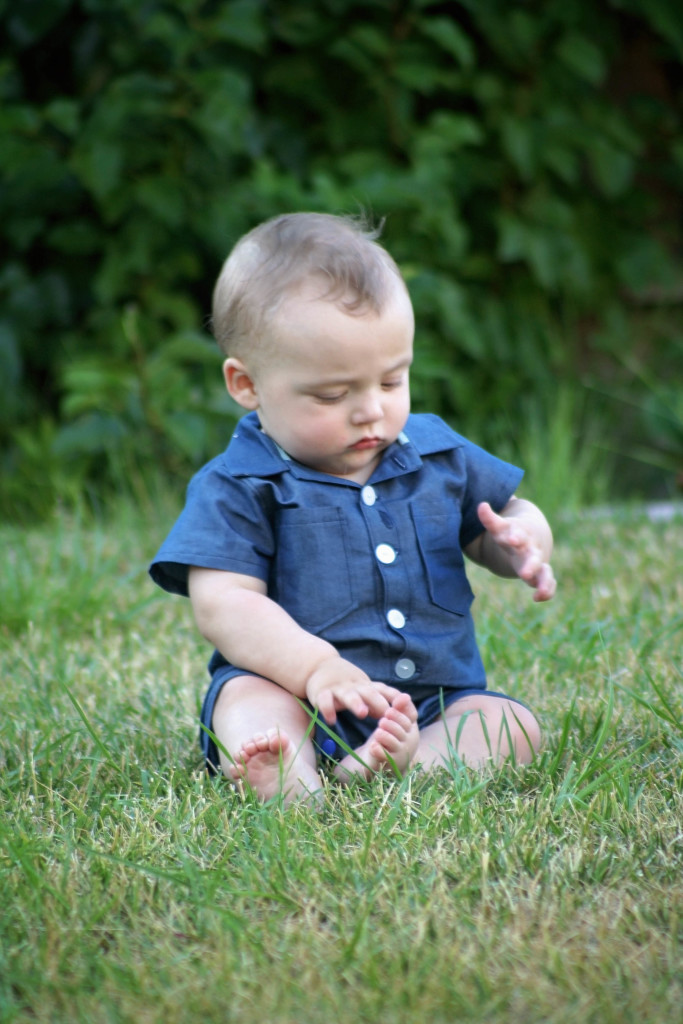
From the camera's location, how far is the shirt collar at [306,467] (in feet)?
5.86

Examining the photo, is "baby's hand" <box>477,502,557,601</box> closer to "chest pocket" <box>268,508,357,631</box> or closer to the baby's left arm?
the baby's left arm

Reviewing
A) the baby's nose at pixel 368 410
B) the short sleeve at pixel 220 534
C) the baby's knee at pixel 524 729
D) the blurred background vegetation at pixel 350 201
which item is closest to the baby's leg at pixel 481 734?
the baby's knee at pixel 524 729

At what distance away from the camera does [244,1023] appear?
42.6 inches

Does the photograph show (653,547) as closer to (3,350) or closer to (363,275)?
(363,275)

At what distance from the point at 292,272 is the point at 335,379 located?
→ 0.17m

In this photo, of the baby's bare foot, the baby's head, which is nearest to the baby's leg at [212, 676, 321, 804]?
the baby's bare foot

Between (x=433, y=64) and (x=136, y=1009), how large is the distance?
12.7 ft

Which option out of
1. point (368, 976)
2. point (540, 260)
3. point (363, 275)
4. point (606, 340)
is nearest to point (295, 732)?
point (368, 976)

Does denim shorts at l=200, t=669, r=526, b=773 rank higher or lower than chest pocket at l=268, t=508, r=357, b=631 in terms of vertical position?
lower

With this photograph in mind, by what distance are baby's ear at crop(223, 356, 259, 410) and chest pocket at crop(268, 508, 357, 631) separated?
20cm

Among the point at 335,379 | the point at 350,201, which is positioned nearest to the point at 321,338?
the point at 335,379

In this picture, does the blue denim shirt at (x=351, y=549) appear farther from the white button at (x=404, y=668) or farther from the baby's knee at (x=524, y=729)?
the baby's knee at (x=524, y=729)

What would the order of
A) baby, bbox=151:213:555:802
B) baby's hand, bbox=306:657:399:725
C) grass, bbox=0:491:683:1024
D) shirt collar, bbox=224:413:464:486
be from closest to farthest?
grass, bbox=0:491:683:1024
baby's hand, bbox=306:657:399:725
baby, bbox=151:213:555:802
shirt collar, bbox=224:413:464:486

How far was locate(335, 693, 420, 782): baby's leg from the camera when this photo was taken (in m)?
1.58
